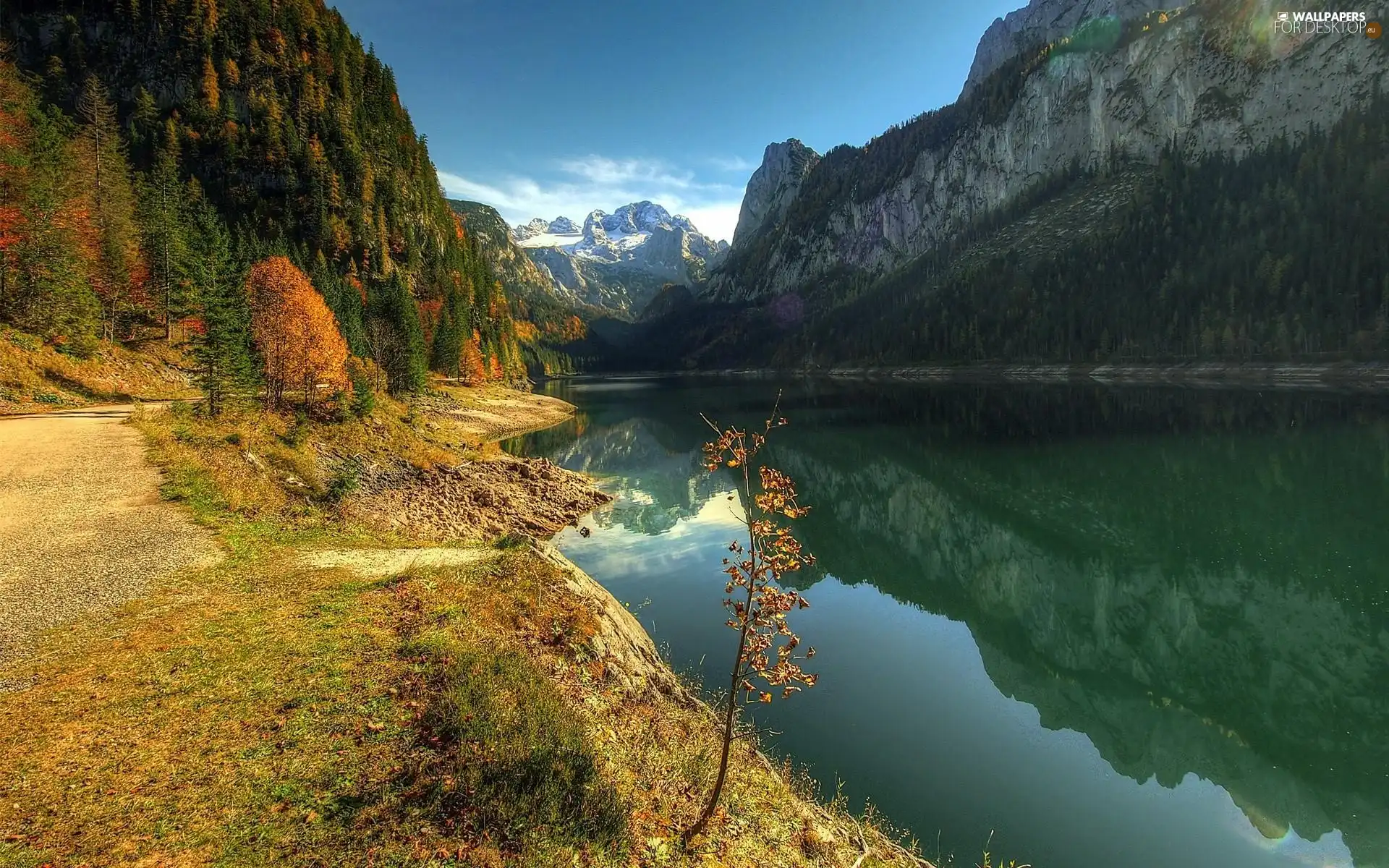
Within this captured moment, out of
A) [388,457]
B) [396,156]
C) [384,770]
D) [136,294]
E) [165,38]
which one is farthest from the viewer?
[396,156]

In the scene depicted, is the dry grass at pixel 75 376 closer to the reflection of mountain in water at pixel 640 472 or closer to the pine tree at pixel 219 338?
the pine tree at pixel 219 338

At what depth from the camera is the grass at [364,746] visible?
18.9 feet

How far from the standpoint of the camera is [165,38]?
325 feet

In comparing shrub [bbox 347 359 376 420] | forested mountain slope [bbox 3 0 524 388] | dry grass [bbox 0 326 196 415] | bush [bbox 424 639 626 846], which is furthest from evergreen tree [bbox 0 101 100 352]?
bush [bbox 424 639 626 846]

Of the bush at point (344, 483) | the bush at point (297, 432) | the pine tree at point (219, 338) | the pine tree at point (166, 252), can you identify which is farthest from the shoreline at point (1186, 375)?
the pine tree at point (166, 252)

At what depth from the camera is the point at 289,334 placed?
140 ft

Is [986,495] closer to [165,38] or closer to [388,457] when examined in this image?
[388,457]

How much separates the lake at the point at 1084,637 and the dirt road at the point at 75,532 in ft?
44.2

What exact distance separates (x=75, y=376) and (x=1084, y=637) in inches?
2394

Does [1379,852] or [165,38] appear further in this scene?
[165,38]

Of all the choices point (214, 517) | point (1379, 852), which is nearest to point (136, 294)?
point (214, 517)

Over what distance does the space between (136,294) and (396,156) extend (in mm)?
80865

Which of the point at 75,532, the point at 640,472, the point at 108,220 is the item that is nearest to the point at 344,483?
the point at 75,532

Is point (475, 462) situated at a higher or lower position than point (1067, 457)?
lower
